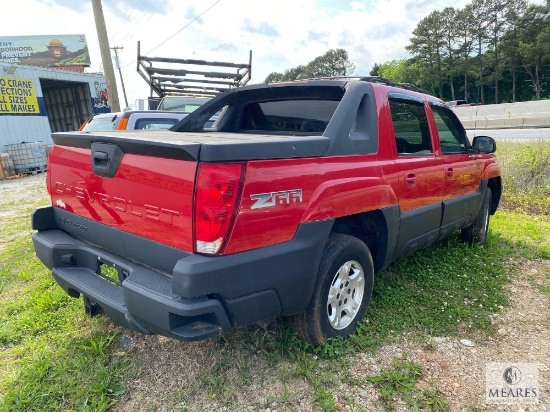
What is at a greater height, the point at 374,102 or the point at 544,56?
the point at 544,56

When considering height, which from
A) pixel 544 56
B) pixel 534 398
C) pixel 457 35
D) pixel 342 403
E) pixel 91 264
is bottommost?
pixel 534 398

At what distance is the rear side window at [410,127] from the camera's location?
3.10 metres

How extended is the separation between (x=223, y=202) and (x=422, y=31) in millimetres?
63881

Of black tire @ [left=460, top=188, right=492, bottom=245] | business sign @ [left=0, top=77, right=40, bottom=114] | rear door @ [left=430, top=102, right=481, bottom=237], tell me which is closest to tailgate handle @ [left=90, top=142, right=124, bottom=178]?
rear door @ [left=430, top=102, right=481, bottom=237]

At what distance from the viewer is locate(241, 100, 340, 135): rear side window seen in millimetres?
3080

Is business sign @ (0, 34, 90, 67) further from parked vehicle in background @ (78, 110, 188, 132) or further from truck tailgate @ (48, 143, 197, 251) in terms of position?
truck tailgate @ (48, 143, 197, 251)

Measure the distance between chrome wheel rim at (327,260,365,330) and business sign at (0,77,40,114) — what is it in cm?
1758

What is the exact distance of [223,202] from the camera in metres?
1.87

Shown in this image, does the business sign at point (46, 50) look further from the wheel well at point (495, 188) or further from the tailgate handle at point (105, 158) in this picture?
the tailgate handle at point (105, 158)

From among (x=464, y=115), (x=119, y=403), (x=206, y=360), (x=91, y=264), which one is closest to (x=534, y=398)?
(x=206, y=360)

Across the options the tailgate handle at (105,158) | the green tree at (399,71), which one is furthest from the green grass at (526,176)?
the green tree at (399,71)

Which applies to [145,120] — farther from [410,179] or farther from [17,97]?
[17,97]

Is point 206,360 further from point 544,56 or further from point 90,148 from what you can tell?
point 544,56

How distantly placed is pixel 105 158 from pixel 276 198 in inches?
44.0
